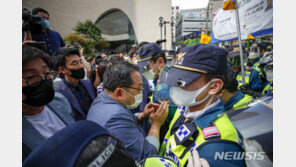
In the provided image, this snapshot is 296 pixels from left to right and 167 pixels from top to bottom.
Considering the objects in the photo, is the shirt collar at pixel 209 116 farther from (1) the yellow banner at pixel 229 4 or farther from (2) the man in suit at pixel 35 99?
(1) the yellow banner at pixel 229 4

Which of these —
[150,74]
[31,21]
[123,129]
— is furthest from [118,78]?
[31,21]

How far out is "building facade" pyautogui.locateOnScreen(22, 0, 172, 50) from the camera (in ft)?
108

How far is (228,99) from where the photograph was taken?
183 cm

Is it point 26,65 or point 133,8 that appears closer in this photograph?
point 26,65

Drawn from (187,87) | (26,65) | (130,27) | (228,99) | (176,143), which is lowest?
(176,143)

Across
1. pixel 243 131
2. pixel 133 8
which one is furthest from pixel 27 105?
pixel 133 8

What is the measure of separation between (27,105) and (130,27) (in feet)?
164

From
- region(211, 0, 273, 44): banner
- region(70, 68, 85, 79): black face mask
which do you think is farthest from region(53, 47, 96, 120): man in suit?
region(211, 0, 273, 44): banner

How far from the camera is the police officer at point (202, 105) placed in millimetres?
1007

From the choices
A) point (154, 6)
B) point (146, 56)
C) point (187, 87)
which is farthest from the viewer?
point (154, 6)

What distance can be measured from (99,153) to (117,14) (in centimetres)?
5527

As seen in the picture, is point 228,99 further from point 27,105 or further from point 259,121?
point 27,105

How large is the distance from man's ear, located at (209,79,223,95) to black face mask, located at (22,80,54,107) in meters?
1.61

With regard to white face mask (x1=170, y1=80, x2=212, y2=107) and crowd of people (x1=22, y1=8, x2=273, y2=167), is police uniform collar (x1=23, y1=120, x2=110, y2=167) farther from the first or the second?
white face mask (x1=170, y1=80, x2=212, y2=107)
